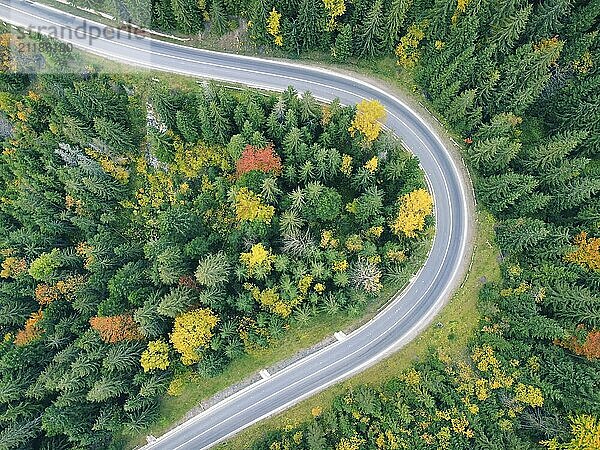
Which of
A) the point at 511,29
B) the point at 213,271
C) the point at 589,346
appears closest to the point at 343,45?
the point at 511,29

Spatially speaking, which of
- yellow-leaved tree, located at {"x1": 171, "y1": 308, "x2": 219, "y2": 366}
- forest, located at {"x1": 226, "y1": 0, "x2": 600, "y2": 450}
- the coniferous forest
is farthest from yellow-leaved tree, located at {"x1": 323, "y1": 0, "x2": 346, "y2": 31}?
yellow-leaved tree, located at {"x1": 171, "y1": 308, "x2": 219, "y2": 366}

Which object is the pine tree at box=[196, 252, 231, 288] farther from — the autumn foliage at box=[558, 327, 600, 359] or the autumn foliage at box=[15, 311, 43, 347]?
the autumn foliage at box=[558, 327, 600, 359]

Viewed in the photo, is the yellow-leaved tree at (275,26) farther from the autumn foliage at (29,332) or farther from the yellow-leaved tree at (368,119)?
the autumn foliage at (29,332)

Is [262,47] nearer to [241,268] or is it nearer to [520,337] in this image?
[241,268]

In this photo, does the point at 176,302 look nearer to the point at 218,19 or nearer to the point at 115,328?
the point at 115,328

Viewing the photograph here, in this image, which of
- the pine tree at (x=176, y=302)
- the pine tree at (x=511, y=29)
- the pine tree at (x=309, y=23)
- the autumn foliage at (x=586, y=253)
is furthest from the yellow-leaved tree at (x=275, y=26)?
the autumn foliage at (x=586, y=253)

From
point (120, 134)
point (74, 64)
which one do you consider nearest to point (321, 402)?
point (120, 134)
